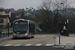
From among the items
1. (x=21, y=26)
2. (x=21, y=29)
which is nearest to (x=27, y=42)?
(x=21, y=29)

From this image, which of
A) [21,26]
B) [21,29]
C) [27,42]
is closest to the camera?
[27,42]

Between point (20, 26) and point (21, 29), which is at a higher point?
point (20, 26)

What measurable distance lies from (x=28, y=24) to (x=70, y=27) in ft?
116

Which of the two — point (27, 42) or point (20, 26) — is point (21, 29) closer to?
point (20, 26)

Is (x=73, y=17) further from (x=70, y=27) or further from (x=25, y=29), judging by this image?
(x=25, y=29)

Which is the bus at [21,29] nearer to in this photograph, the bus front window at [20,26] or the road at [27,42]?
the bus front window at [20,26]

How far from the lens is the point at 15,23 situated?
87.8 feet

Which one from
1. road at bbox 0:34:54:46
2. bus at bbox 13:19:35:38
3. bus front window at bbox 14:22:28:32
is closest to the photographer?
road at bbox 0:34:54:46

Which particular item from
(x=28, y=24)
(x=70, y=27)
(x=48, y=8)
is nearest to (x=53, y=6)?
(x=48, y=8)

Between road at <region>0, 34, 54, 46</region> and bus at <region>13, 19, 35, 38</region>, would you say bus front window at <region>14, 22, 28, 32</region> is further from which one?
road at <region>0, 34, 54, 46</region>

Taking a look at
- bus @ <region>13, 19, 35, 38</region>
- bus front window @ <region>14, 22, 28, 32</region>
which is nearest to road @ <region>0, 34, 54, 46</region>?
bus @ <region>13, 19, 35, 38</region>

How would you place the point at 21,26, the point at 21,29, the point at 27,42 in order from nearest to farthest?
the point at 27,42 → the point at 21,29 → the point at 21,26

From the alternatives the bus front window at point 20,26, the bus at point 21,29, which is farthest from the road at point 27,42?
the bus front window at point 20,26

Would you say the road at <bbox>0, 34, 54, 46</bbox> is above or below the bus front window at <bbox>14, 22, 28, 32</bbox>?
below
